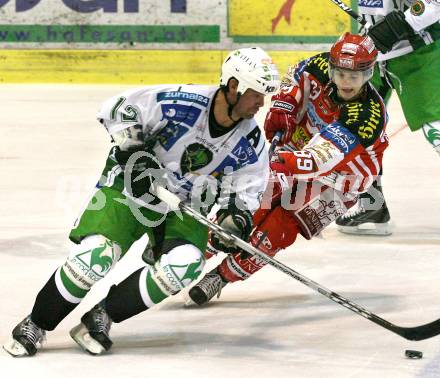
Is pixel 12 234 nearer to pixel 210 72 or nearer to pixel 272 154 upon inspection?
pixel 272 154

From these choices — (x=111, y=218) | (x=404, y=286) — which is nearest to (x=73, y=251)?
(x=111, y=218)

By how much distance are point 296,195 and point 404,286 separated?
54cm

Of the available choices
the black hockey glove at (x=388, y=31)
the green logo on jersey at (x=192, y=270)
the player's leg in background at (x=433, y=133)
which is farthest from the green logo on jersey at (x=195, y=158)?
the player's leg in background at (x=433, y=133)

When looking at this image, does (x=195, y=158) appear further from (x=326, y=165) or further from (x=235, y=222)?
(x=326, y=165)

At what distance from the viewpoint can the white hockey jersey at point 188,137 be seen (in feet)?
12.4

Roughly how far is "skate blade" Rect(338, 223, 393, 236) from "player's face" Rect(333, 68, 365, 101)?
1140 millimetres

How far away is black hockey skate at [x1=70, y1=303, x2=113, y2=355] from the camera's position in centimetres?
367

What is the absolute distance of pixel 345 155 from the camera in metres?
4.54

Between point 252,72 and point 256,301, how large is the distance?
1.08 metres

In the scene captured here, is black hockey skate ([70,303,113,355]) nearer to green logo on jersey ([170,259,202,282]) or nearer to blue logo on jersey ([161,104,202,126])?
green logo on jersey ([170,259,202,282])

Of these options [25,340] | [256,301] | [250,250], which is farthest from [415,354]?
[25,340]

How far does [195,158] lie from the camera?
3879mm

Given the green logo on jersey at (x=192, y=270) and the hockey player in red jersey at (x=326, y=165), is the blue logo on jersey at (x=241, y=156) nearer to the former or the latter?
the green logo on jersey at (x=192, y=270)

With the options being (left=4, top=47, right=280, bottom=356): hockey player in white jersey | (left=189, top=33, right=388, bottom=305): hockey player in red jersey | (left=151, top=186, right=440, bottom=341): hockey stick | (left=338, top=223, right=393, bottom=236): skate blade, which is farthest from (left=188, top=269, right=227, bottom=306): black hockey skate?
(left=338, top=223, right=393, bottom=236): skate blade
